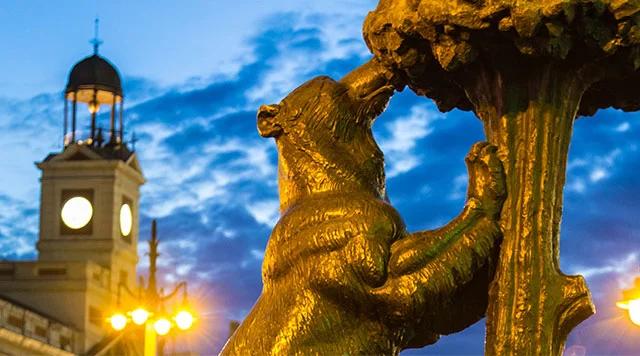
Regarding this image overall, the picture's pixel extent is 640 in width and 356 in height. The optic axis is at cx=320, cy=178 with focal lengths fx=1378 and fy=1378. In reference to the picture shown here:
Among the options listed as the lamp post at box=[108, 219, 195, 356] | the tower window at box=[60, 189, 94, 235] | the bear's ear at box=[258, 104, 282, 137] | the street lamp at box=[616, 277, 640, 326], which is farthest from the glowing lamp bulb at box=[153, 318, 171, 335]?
the tower window at box=[60, 189, 94, 235]

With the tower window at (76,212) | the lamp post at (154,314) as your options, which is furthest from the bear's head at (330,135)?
the tower window at (76,212)

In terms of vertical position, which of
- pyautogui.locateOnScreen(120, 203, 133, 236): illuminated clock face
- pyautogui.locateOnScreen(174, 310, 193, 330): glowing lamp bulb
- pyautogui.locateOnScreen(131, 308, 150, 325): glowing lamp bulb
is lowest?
pyautogui.locateOnScreen(131, 308, 150, 325): glowing lamp bulb

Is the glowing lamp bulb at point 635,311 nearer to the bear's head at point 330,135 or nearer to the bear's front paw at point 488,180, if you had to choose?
the bear's head at point 330,135

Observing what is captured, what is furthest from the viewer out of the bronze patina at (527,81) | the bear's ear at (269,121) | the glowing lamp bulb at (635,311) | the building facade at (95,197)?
the building facade at (95,197)

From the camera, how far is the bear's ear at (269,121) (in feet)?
14.0

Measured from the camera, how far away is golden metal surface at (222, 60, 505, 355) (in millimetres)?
3809

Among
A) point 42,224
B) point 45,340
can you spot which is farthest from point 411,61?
point 42,224

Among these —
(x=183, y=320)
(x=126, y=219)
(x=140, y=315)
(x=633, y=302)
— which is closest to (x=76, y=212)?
(x=126, y=219)

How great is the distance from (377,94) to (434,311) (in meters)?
0.74

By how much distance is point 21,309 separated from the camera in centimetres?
4028

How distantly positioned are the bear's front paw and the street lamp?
8.17 metres

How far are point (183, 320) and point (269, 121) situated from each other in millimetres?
14235

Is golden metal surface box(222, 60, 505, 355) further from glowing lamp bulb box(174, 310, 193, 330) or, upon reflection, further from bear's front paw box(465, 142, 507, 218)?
glowing lamp bulb box(174, 310, 193, 330)

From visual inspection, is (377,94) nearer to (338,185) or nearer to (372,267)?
(338,185)
